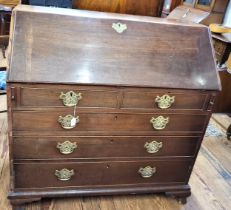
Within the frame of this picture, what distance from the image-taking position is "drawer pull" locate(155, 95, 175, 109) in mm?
1427

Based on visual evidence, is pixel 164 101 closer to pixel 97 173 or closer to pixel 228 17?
pixel 97 173

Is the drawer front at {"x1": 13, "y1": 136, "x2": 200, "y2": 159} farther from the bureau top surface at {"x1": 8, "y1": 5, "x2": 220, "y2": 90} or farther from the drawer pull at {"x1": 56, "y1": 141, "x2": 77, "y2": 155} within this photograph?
the bureau top surface at {"x1": 8, "y1": 5, "x2": 220, "y2": 90}

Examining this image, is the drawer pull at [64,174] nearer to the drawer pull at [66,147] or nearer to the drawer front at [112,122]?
the drawer pull at [66,147]

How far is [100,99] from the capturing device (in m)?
1.36

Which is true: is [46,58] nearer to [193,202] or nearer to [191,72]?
[191,72]

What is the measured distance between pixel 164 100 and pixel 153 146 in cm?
29

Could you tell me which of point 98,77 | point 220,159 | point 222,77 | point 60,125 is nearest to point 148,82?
point 98,77

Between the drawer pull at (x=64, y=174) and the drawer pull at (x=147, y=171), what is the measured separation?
401 mm

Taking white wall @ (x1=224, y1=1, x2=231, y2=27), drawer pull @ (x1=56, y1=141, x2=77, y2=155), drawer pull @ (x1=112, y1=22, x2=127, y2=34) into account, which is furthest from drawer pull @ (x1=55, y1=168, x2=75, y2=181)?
white wall @ (x1=224, y1=1, x2=231, y2=27)

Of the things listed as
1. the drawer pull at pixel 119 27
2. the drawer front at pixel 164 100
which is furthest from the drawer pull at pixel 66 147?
the drawer pull at pixel 119 27

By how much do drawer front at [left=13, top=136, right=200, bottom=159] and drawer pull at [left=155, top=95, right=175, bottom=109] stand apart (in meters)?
0.20

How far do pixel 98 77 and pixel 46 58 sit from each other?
0.25m

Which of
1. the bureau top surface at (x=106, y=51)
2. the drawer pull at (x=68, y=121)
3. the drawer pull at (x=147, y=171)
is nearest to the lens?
the bureau top surface at (x=106, y=51)

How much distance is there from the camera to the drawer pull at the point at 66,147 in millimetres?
1432
